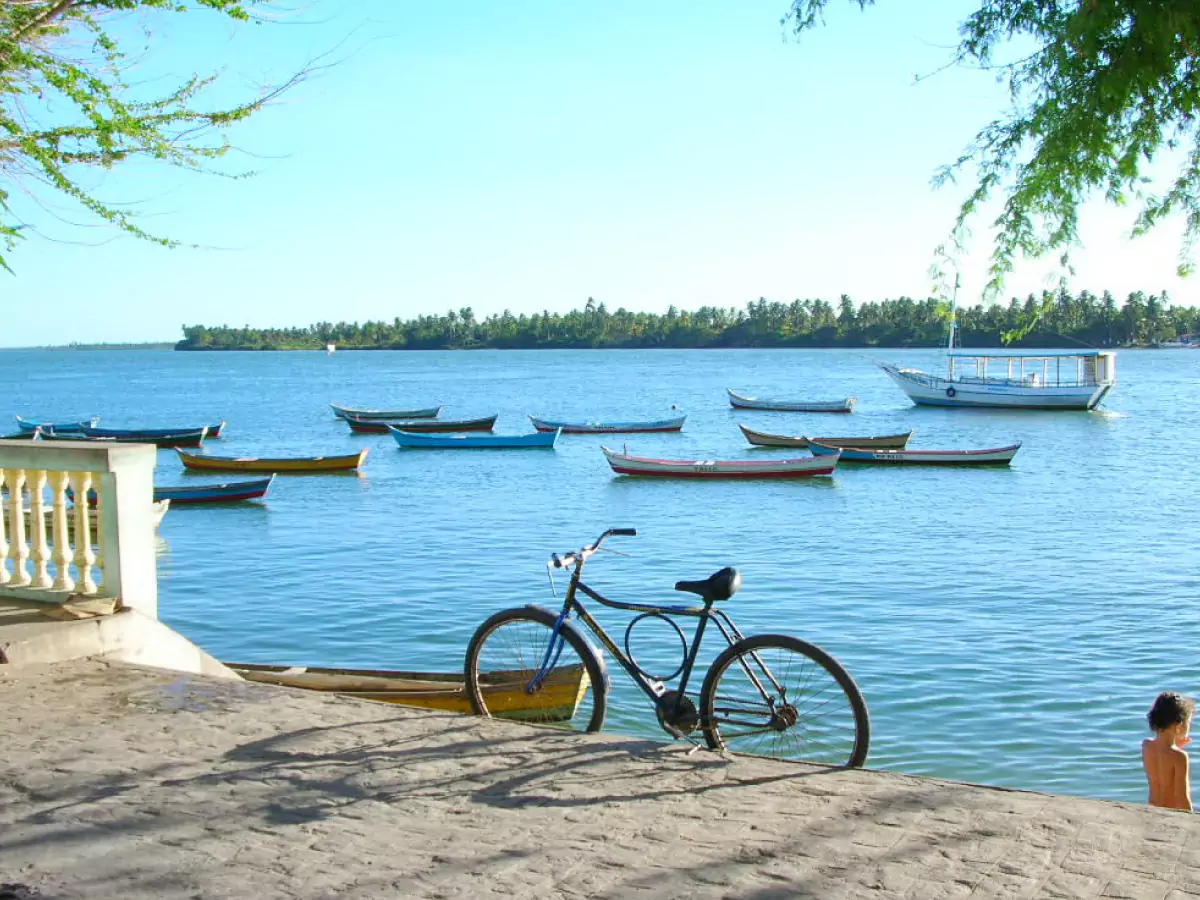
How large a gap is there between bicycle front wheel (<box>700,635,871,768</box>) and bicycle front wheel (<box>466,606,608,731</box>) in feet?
2.15

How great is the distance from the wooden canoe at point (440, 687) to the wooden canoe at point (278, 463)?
102 ft

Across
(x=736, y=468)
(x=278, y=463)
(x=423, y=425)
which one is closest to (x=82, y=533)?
(x=736, y=468)

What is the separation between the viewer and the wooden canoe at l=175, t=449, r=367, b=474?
41062mm

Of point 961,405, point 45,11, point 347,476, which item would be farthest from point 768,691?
point 961,405

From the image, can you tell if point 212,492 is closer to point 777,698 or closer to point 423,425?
point 423,425

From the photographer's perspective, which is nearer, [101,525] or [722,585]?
[722,585]

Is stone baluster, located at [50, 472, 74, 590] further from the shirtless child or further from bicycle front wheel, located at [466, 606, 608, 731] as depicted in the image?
the shirtless child

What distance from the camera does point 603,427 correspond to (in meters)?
58.9

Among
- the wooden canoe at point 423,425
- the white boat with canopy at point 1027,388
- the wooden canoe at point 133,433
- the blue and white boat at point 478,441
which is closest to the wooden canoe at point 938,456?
the blue and white boat at point 478,441

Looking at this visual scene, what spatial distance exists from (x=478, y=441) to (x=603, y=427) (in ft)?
31.1

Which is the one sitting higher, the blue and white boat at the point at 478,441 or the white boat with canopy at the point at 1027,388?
the white boat with canopy at the point at 1027,388

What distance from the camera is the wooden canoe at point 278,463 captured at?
135 feet

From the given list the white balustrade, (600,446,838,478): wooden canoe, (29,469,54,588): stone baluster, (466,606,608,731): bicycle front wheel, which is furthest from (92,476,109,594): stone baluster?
(600,446,838,478): wooden canoe

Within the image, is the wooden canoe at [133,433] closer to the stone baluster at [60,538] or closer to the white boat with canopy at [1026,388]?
the stone baluster at [60,538]
